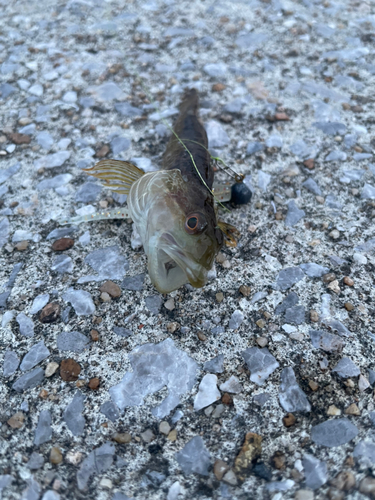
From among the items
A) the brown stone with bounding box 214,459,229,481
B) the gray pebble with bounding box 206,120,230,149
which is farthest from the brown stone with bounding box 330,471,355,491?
the gray pebble with bounding box 206,120,230,149

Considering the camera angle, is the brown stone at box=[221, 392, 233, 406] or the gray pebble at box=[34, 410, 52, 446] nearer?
the gray pebble at box=[34, 410, 52, 446]

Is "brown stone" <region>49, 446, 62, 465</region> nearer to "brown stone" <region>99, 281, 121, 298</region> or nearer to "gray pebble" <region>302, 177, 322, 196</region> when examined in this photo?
"brown stone" <region>99, 281, 121, 298</region>

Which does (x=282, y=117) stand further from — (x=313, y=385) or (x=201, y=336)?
(x=313, y=385)

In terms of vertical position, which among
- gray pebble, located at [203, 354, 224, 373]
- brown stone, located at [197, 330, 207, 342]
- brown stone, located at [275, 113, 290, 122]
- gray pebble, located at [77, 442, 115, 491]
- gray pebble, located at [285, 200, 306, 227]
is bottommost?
gray pebble, located at [77, 442, 115, 491]

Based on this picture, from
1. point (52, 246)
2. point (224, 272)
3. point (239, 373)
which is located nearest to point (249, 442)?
point (239, 373)

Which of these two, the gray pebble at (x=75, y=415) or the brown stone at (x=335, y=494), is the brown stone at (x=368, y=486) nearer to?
the brown stone at (x=335, y=494)

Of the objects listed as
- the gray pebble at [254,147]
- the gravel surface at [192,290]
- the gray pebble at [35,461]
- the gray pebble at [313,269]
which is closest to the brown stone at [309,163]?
the gravel surface at [192,290]

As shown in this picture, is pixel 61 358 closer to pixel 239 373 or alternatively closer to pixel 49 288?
pixel 49 288
